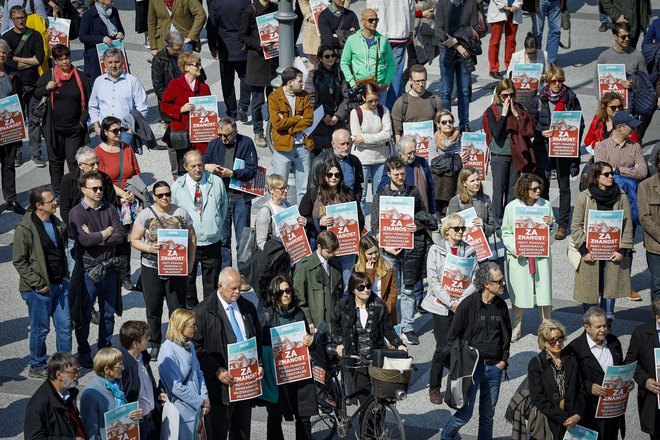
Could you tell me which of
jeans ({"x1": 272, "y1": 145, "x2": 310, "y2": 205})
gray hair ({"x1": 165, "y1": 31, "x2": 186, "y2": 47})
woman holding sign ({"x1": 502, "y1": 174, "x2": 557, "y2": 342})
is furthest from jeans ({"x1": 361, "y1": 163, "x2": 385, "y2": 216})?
gray hair ({"x1": 165, "y1": 31, "x2": 186, "y2": 47})

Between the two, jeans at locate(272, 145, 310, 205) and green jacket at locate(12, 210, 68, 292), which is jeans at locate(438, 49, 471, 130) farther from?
green jacket at locate(12, 210, 68, 292)

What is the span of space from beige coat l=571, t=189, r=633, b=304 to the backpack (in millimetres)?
3832

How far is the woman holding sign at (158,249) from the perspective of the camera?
14.1m

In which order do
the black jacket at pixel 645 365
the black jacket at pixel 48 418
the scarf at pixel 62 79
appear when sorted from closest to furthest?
the black jacket at pixel 48 418, the black jacket at pixel 645 365, the scarf at pixel 62 79

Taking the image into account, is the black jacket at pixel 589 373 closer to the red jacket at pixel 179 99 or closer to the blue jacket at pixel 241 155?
the blue jacket at pixel 241 155

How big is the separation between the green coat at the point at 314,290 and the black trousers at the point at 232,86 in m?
7.38

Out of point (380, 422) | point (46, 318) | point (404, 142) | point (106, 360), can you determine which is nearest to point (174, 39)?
point (404, 142)

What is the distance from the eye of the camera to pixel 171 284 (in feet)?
47.2

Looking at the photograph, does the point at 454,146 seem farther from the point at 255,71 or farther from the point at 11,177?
the point at 11,177

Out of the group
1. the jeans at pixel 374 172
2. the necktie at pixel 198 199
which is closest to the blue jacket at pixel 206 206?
the necktie at pixel 198 199

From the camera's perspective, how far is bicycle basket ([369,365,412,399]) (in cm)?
1216

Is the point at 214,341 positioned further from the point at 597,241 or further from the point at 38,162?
the point at 38,162

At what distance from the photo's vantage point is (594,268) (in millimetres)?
15156

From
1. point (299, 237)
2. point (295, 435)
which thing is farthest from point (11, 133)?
point (295, 435)
